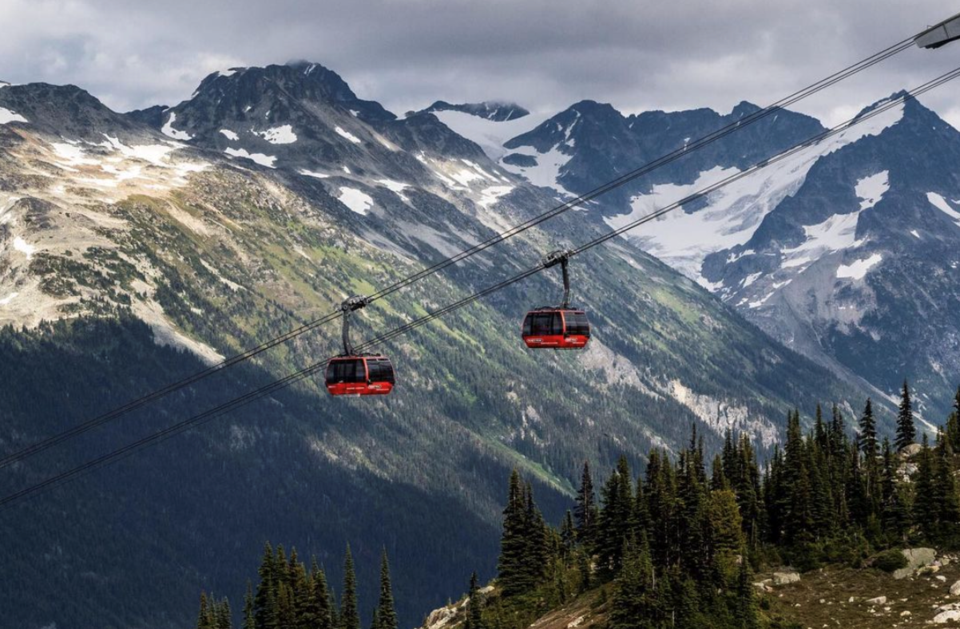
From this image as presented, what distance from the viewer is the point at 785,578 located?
143 metres

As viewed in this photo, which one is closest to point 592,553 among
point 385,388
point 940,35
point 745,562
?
point 745,562

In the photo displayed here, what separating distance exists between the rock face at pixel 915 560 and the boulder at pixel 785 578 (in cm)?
997

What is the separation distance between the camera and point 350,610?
183 metres

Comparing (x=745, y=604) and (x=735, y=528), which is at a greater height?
(x=735, y=528)

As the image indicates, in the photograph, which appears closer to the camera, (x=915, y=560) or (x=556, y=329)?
(x=556, y=329)

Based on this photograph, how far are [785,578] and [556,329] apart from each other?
168ft

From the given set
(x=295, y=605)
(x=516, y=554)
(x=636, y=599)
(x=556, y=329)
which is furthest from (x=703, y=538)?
(x=295, y=605)

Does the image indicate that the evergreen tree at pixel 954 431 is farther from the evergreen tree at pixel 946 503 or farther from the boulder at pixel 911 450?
the evergreen tree at pixel 946 503

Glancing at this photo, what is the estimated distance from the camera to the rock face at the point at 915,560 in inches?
5379

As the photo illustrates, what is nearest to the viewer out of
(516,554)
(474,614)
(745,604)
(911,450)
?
(745,604)

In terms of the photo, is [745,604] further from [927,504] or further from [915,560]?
[927,504]

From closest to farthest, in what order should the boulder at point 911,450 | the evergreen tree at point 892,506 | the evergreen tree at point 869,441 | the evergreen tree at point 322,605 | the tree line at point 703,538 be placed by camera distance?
the tree line at point 703,538
the evergreen tree at point 892,506
the evergreen tree at point 869,441
the evergreen tree at point 322,605
the boulder at point 911,450

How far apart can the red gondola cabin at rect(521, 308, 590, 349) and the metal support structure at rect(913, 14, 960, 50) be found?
43430 millimetres

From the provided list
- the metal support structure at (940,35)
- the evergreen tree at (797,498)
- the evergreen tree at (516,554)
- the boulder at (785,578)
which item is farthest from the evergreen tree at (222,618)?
the metal support structure at (940,35)
